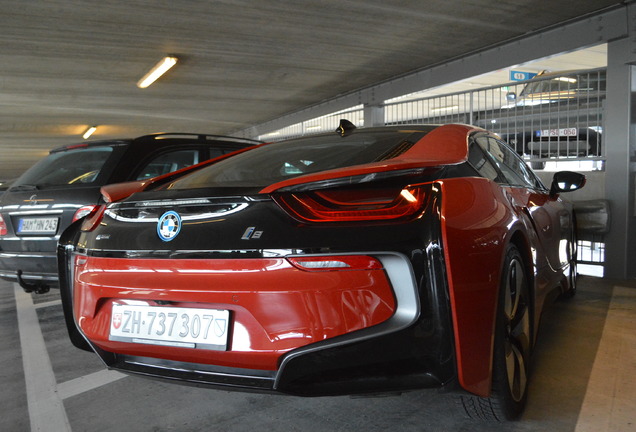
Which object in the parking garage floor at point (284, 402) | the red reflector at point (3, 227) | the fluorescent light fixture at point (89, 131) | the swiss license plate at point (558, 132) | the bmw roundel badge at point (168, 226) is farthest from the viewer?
the fluorescent light fixture at point (89, 131)

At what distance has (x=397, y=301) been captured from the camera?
1.64 meters

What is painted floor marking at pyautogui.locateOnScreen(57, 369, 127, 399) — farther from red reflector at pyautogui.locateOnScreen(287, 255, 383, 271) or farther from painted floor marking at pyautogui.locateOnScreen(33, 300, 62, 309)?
painted floor marking at pyautogui.locateOnScreen(33, 300, 62, 309)

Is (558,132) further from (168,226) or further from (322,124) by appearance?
(322,124)

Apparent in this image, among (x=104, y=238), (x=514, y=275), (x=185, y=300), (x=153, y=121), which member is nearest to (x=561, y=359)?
(x=514, y=275)

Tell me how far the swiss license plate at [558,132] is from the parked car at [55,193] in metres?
4.31

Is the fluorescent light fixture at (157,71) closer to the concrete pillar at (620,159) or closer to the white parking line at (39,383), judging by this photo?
the white parking line at (39,383)

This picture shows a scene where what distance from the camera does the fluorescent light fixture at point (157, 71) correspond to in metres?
8.78

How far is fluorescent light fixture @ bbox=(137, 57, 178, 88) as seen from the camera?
878cm

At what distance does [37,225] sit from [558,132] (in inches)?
217

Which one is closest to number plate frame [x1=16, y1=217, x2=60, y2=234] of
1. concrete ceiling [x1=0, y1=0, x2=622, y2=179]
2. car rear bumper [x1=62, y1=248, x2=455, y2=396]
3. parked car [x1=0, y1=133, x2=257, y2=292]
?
parked car [x1=0, y1=133, x2=257, y2=292]

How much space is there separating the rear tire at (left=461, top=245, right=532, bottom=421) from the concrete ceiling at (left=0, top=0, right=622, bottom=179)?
4681 millimetres

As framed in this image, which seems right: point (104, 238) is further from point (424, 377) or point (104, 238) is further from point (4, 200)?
point (4, 200)

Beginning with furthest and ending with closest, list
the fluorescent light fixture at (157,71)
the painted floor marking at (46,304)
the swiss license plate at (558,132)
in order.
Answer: the fluorescent light fixture at (157,71)
the swiss license plate at (558,132)
the painted floor marking at (46,304)

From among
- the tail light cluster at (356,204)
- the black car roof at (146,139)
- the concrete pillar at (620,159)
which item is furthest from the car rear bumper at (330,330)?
the concrete pillar at (620,159)
